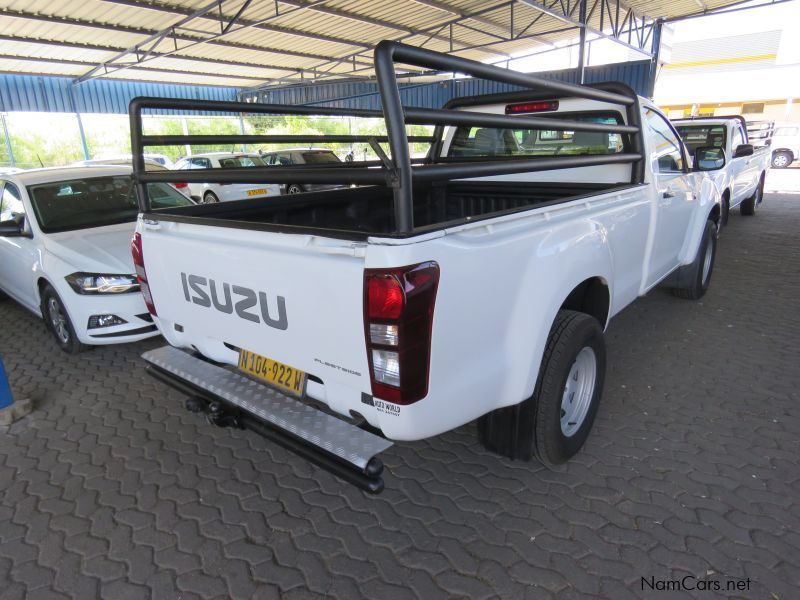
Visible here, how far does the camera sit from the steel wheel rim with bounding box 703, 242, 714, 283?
524cm

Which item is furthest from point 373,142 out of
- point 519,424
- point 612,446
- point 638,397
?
point 638,397

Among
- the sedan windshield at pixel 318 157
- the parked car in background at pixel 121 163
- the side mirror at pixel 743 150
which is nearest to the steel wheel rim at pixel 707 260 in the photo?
the side mirror at pixel 743 150

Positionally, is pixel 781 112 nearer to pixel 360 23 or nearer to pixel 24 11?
pixel 360 23

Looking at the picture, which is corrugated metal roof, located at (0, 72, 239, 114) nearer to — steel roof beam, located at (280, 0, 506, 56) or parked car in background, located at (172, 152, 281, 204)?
parked car in background, located at (172, 152, 281, 204)

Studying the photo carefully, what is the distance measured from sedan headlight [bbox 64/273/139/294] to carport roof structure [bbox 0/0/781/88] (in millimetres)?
9718

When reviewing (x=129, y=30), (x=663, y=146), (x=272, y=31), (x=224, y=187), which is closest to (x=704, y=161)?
(x=663, y=146)

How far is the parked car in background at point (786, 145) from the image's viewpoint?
846 inches

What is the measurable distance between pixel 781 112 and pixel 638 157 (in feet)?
128

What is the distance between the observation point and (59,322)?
4.51 m

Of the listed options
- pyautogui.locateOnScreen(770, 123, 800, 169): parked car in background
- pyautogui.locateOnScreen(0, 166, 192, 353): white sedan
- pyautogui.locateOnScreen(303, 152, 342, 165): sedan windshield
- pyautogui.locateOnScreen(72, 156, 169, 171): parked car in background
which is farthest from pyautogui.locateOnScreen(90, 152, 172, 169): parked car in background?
pyautogui.locateOnScreen(770, 123, 800, 169): parked car in background

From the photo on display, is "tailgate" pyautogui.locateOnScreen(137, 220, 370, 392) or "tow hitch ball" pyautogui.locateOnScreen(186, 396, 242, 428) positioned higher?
"tailgate" pyautogui.locateOnScreen(137, 220, 370, 392)

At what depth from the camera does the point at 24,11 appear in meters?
11.5

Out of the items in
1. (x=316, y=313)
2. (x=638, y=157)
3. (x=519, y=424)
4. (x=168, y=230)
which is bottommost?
(x=519, y=424)

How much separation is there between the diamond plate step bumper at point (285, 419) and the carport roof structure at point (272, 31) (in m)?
11.4
